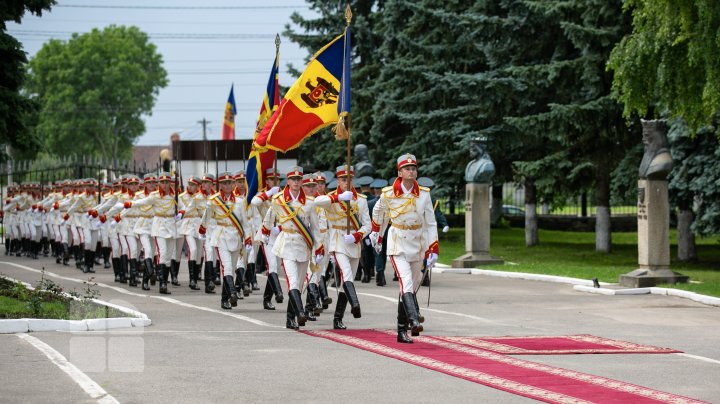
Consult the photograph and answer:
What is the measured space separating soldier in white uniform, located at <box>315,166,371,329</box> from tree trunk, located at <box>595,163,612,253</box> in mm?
19101

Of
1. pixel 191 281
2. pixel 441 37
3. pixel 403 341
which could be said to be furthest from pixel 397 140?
pixel 403 341

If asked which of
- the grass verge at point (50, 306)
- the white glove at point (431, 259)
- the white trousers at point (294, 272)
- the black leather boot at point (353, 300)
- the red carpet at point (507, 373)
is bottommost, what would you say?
the red carpet at point (507, 373)

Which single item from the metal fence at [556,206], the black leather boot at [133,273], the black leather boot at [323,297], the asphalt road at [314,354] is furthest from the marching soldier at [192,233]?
the metal fence at [556,206]

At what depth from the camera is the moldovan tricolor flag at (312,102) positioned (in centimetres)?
1931

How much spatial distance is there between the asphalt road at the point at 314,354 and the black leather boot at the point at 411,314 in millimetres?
885

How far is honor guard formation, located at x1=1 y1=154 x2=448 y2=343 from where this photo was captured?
15.2 m

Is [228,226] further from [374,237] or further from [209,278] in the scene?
[374,237]

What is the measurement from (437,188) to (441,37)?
16.4ft

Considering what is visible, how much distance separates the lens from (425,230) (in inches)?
599

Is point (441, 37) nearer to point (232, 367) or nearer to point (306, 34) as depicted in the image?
point (306, 34)

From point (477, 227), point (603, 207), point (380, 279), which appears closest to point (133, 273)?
point (380, 279)

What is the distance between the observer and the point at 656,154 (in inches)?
914

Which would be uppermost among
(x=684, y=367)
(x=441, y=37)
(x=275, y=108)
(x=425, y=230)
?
(x=441, y=37)

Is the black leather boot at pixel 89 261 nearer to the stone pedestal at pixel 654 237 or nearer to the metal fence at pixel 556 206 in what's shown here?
the metal fence at pixel 556 206
